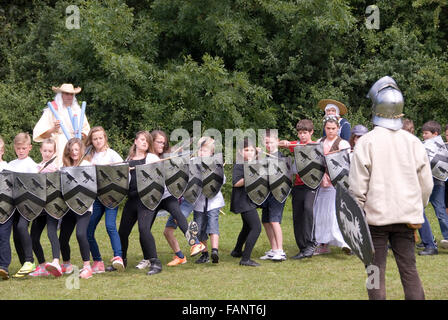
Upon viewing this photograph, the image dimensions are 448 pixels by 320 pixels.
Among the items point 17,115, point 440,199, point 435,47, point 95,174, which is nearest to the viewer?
point 95,174

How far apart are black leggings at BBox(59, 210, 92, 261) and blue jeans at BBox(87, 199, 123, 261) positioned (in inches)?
7.3

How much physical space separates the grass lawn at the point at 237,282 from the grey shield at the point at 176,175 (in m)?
0.80

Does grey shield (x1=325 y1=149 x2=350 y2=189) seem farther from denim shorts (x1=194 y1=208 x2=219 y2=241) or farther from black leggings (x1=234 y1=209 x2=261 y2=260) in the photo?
denim shorts (x1=194 y1=208 x2=219 y2=241)

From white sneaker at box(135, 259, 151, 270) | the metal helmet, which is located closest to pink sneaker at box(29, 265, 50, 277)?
white sneaker at box(135, 259, 151, 270)

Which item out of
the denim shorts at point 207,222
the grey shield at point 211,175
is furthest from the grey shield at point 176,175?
the denim shorts at point 207,222

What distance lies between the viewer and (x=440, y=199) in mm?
8039

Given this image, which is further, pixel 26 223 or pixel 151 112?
pixel 151 112

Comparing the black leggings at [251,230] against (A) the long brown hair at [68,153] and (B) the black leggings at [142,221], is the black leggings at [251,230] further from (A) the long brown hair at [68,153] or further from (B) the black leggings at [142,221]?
(A) the long brown hair at [68,153]

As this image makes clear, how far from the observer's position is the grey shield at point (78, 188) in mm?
6891

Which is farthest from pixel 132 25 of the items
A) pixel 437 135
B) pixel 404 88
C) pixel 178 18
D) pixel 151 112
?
pixel 437 135

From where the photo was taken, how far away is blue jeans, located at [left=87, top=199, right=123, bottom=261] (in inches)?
283

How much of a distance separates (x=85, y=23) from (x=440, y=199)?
353 inches

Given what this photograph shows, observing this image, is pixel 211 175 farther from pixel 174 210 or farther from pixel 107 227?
pixel 107 227

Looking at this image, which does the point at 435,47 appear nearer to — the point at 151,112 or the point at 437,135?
the point at 151,112
